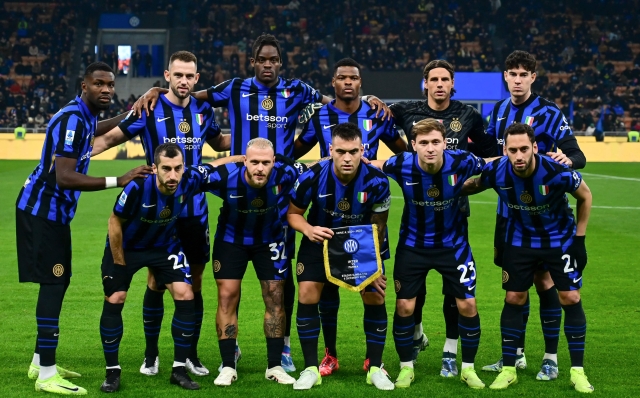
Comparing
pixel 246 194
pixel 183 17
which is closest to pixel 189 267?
pixel 246 194

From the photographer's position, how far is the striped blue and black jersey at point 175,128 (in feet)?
22.7

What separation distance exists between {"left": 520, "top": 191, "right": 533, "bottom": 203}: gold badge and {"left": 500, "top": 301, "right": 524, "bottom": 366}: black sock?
80 centimetres

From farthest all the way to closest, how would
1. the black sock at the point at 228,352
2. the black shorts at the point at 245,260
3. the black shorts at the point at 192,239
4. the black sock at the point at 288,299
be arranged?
the black sock at the point at 288,299
the black shorts at the point at 192,239
the black shorts at the point at 245,260
the black sock at the point at 228,352

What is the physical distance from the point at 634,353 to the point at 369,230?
2.66 meters

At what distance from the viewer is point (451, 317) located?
699cm

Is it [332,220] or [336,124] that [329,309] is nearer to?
[332,220]

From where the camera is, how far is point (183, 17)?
1608 inches

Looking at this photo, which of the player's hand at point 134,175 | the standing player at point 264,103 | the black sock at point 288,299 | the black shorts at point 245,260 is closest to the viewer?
the player's hand at point 134,175

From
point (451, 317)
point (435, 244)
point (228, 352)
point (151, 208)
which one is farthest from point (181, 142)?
point (451, 317)

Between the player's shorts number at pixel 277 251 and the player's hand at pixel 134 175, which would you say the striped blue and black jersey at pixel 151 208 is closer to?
the player's hand at pixel 134 175

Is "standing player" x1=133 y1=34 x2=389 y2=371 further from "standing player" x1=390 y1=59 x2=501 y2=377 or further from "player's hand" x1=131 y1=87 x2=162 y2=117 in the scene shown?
"standing player" x1=390 y1=59 x2=501 y2=377

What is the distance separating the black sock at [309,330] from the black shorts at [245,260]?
393 millimetres

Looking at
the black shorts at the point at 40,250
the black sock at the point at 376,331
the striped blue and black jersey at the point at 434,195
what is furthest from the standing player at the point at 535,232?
the black shorts at the point at 40,250

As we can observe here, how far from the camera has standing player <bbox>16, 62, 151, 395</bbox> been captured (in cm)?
612
